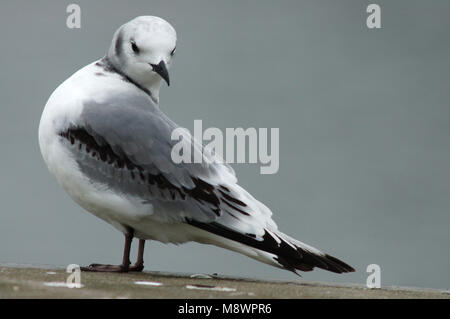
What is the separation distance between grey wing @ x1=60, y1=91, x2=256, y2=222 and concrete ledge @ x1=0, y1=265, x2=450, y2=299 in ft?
0.97

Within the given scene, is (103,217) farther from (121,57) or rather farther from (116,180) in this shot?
(121,57)

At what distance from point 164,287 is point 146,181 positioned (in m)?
0.68

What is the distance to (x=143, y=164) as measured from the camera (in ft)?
12.5

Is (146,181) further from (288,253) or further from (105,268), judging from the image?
(288,253)

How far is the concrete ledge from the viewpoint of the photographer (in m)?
2.90

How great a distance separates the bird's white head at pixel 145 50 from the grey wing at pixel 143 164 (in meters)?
0.24

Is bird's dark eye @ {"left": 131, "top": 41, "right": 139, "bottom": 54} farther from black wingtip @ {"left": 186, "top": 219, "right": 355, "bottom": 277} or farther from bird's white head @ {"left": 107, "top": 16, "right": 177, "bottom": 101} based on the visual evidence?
black wingtip @ {"left": 186, "top": 219, "right": 355, "bottom": 277}

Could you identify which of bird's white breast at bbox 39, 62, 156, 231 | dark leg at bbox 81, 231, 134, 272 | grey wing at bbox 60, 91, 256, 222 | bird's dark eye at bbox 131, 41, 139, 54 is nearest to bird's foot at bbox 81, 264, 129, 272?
dark leg at bbox 81, 231, 134, 272

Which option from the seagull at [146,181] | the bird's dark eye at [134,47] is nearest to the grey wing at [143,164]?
the seagull at [146,181]

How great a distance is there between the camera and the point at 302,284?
3.65 metres

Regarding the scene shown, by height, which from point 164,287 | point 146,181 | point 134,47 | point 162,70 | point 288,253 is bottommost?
point 164,287

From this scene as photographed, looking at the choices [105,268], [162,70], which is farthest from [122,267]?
[162,70]

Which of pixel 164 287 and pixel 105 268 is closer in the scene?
pixel 164 287
